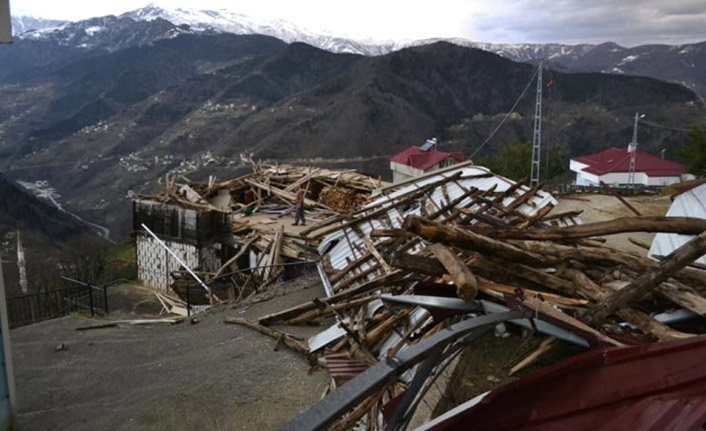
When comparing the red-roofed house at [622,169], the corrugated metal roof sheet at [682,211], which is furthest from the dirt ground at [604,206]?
the red-roofed house at [622,169]

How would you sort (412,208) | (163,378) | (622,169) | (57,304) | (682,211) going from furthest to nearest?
(622,169) < (57,304) < (412,208) < (163,378) < (682,211)

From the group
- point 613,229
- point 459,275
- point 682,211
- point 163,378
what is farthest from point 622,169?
point 459,275

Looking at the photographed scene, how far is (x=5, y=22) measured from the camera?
5.38m

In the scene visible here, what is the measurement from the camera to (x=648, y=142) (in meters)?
74.9

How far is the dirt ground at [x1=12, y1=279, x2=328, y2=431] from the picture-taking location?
6.70 m

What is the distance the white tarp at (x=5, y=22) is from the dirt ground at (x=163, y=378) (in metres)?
4.64

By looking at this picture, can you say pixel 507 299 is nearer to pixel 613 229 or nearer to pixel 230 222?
pixel 613 229

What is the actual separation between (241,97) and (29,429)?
130 m

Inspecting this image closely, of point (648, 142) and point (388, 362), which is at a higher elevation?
point (388, 362)

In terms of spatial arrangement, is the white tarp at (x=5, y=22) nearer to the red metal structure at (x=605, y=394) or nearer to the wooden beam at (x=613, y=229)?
the wooden beam at (x=613, y=229)

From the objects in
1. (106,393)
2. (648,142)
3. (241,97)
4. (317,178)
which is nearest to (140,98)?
(241,97)

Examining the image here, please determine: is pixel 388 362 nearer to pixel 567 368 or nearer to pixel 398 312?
pixel 567 368

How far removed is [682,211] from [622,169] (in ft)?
138

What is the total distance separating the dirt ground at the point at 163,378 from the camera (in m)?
6.70
